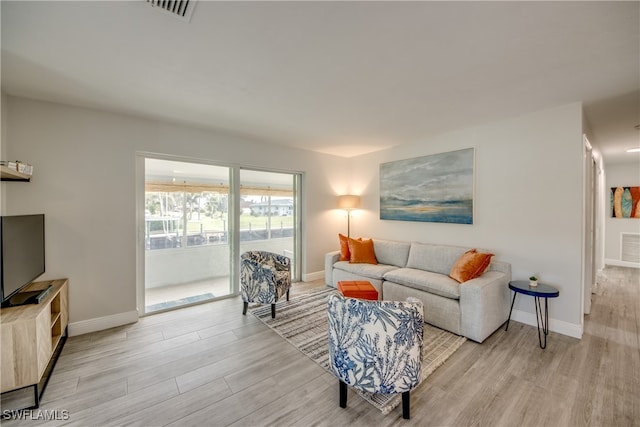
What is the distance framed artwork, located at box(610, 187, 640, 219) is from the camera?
5.65 metres

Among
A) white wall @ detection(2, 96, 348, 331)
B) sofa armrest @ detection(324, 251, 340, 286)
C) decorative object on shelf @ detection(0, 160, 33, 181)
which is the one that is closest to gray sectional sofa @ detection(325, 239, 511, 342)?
sofa armrest @ detection(324, 251, 340, 286)

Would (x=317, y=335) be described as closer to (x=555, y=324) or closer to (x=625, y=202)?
(x=555, y=324)

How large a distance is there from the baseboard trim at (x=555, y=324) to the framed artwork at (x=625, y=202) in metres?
5.43

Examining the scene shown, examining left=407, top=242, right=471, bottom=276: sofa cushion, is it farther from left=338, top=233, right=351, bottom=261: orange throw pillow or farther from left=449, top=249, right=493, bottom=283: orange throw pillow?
left=338, top=233, right=351, bottom=261: orange throw pillow

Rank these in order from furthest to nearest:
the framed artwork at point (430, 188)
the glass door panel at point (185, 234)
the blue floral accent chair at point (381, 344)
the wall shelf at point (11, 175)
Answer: the framed artwork at point (430, 188) < the glass door panel at point (185, 234) < the wall shelf at point (11, 175) < the blue floral accent chair at point (381, 344)

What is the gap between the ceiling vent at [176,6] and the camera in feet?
4.49

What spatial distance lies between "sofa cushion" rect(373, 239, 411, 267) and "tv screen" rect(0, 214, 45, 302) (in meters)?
4.10

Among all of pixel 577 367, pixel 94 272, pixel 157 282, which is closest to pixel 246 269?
pixel 157 282

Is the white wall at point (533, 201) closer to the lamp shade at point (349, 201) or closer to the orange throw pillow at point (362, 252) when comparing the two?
the orange throw pillow at point (362, 252)

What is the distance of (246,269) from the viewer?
3.18 m

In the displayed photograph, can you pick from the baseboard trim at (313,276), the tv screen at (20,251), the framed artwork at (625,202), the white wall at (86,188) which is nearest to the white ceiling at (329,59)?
the white wall at (86,188)

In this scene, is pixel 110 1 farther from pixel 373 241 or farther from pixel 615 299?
pixel 615 299

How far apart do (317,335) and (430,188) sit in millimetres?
2700

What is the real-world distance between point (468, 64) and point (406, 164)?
2.31m
